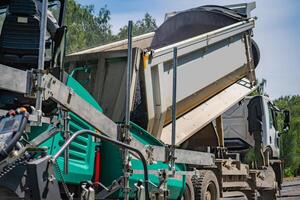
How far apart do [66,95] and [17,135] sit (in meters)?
0.79

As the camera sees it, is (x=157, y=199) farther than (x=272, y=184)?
No

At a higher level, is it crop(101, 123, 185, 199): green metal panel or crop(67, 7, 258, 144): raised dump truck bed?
crop(67, 7, 258, 144): raised dump truck bed

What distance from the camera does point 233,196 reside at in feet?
29.7

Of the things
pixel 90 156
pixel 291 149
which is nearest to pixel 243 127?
pixel 90 156

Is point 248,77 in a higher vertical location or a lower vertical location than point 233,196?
higher

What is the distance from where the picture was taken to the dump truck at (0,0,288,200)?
3.69 m

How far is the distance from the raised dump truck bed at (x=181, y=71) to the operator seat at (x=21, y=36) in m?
1.71

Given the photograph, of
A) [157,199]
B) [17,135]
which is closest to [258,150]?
[157,199]

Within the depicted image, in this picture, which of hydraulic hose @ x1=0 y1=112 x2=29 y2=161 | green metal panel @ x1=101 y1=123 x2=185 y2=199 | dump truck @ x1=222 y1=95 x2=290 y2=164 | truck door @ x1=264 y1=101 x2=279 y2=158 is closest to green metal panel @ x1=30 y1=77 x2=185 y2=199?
green metal panel @ x1=101 y1=123 x2=185 y2=199

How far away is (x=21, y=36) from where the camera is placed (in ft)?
15.2

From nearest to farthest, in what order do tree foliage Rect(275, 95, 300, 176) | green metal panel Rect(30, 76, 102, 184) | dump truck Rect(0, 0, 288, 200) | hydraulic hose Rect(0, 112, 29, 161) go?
1. hydraulic hose Rect(0, 112, 29, 161)
2. dump truck Rect(0, 0, 288, 200)
3. green metal panel Rect(30, 76, 102, 184)
4. tree foliage Rect(275, 95, 300, 176)

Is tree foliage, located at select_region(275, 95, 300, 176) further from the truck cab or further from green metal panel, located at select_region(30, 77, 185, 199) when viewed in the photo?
green metal panel, located at select_region(30, 77, 185, 199)

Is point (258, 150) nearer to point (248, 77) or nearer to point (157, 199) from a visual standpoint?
point (248, 77)

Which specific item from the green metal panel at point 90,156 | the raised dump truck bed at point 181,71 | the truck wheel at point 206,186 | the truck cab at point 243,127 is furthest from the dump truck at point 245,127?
the green metal panel at point 90,156
